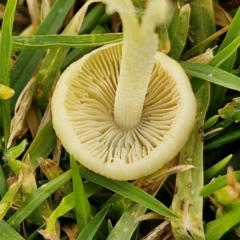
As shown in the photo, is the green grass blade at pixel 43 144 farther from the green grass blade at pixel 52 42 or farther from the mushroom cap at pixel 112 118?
the green grass blade at pixel 52 42

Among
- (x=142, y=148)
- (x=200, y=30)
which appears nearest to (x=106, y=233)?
(x=142, y=148)

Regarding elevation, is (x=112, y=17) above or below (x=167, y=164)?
above

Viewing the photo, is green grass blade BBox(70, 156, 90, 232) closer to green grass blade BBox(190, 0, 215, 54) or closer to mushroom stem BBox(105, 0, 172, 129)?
mushroom stem BBox(105, 0, 172, 129)

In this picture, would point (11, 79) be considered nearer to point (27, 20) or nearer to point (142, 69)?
point (27, 20)

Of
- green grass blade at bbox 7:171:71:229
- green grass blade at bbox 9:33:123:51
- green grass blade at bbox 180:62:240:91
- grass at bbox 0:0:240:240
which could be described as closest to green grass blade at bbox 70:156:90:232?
grass at bbox 0:0:240:240

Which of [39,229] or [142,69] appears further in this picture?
[39,229]
